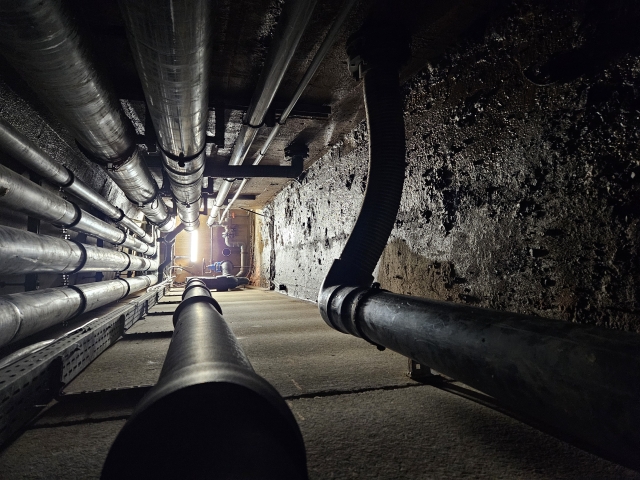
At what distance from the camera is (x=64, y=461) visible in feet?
3.34

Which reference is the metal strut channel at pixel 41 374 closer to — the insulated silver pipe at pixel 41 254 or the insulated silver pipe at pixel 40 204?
Result: the insulated silver pipe at pixel 41 254

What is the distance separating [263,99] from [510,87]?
5.24 ft

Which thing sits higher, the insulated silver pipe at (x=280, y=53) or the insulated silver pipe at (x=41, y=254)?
the insulated silver pipe at (x=280, y=53)

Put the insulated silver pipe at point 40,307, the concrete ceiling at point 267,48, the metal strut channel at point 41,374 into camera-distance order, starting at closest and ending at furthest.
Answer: the metal strut channel at point 41,374 → the insulated silver pipe at point 40,307 → the concrete ceiling at point 267,48

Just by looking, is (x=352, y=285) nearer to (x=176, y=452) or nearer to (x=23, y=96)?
(x=176, y=452)

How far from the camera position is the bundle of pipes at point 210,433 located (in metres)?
0.69

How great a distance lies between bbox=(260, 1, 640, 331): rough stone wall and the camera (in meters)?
1.39

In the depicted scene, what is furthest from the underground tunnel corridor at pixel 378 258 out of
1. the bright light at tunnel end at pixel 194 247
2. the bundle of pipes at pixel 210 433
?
the bright light at tunnel end at pixel 194 247

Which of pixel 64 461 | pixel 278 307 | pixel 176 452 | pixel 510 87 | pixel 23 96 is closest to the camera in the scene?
pixel 176 452

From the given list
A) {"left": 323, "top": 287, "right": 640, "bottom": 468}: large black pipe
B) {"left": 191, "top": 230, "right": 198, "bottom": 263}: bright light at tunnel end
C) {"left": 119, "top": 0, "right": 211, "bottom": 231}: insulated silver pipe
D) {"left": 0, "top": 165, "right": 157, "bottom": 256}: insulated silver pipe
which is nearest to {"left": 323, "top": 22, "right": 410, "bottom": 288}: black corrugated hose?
{"left": 323, "top": 287, "right": 640, "bottom": 468}: large black pipe

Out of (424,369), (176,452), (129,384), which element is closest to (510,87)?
(424,369)

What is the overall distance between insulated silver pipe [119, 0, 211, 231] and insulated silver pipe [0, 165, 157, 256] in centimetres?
89

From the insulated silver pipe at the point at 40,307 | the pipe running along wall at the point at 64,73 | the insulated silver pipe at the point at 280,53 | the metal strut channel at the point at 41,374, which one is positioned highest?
the insulated silver pipe at the point at 280,53

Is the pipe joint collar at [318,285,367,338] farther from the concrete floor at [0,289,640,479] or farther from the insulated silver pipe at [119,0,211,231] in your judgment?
the insulated silver pipe at [119,0,211,231]
